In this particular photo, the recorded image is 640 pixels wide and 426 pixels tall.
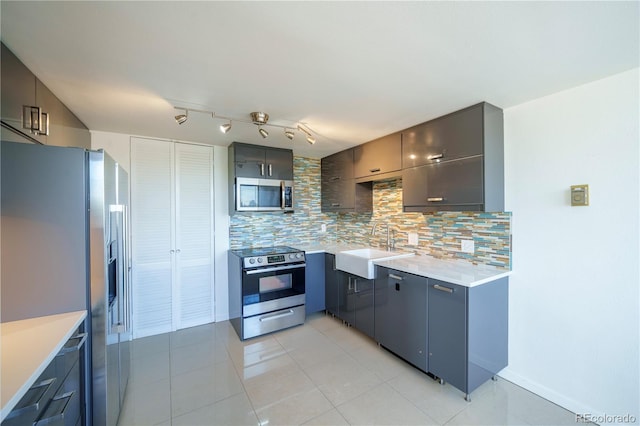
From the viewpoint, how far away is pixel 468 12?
1088 millimetres

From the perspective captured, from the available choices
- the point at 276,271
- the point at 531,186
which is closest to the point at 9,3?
the point at 276,271

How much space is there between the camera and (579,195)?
1732 mm

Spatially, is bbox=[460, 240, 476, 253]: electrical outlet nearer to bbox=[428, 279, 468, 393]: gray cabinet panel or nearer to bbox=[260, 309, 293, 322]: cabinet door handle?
bbox=[428, 279, 468, 393]: gray cabinet panel

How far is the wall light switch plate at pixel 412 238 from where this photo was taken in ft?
9.42

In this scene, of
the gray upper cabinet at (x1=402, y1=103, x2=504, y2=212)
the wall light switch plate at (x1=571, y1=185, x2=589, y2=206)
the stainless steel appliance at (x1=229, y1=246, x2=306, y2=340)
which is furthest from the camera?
the stainless steel appliance at (x1=229, y1=246, x2=306, y2=340)

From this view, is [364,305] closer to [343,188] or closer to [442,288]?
[442,288]

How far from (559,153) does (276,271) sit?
2.68 meters

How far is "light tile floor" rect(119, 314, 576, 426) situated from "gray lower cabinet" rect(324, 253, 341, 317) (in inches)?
19.0

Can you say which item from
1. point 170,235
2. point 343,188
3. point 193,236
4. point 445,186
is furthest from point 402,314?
point 170,235

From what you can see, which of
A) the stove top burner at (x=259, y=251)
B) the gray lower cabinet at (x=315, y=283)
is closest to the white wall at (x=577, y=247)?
the gray lower cabinet at (x=315, y=283)

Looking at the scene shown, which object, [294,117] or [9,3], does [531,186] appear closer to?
[294,117]

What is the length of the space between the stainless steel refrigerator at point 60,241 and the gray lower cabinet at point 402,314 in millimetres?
2083

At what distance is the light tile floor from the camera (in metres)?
1.75

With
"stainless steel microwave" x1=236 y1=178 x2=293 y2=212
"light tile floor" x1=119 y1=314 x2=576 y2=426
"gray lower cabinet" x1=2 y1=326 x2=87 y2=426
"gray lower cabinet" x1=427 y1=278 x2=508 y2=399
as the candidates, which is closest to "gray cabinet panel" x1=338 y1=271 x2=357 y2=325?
"light tile floor" x1=119 y1=314 x2=576 y2=426
